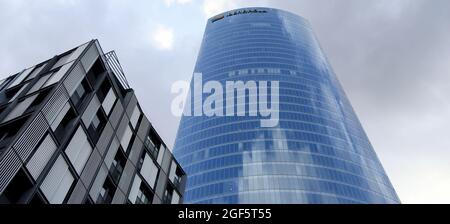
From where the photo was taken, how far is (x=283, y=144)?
13275 centimetres

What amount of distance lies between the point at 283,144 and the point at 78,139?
11116cm

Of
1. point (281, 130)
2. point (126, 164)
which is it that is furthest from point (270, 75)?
point (126, 164)

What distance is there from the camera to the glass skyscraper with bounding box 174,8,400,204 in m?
120

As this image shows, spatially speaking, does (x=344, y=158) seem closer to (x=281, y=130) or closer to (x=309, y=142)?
(x=309, y=142)

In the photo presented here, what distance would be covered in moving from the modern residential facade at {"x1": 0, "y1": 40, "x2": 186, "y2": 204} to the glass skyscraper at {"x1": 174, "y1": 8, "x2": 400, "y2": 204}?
279 feet

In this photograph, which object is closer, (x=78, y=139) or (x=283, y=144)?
(x=78, y=139)

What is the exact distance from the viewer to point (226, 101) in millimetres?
154750

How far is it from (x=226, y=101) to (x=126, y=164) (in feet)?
407

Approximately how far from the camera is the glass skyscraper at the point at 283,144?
120 meters

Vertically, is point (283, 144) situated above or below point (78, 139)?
above

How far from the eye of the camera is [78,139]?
84.1ft

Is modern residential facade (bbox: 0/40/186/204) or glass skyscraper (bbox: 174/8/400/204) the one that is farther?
glass skyscraper (bbox: 174/8/400/204)
